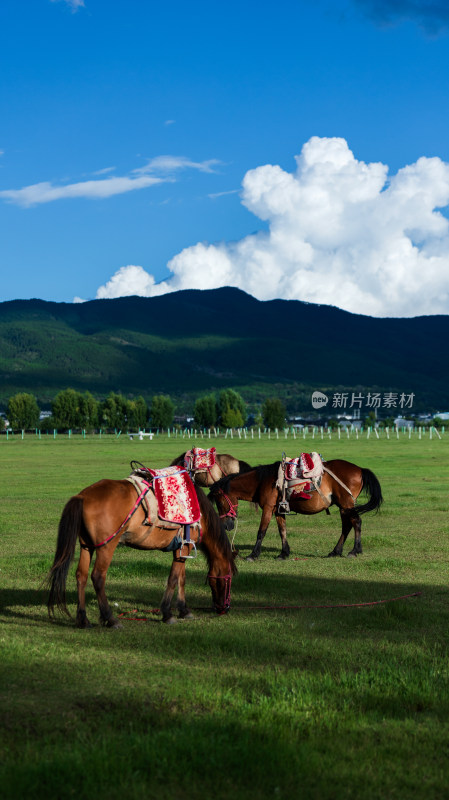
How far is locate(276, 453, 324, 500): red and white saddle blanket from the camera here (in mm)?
15344

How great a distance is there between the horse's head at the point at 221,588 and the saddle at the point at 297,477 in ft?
17.6

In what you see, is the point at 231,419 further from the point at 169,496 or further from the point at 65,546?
the point at 65,546

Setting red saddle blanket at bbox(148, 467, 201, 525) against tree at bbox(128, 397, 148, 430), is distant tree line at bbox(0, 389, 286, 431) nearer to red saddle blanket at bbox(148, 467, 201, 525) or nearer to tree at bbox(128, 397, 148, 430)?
tree at bbox(128, 397, 148, 430)

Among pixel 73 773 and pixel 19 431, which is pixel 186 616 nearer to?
pixel 73 773

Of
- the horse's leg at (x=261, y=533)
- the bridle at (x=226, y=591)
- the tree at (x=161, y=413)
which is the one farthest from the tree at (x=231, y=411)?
the bridle at (x=226, y=591)

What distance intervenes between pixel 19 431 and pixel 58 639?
14670 centimetres

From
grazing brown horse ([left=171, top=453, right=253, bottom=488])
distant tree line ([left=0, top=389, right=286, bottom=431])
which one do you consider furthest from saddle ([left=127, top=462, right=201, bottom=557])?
distant tree line ([left=0, top=389, right=286, bottom=431])

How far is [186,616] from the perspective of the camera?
9.77 m

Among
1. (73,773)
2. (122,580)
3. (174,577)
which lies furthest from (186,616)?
(73,773)

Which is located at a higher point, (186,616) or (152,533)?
(152,533)

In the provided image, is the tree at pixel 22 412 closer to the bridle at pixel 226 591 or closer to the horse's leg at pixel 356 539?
the horse's leg at pixel 356 539

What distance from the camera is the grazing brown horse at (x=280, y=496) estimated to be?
15.1 m

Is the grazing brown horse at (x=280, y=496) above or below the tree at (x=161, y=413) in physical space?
below

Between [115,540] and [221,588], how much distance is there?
5.36 feet
